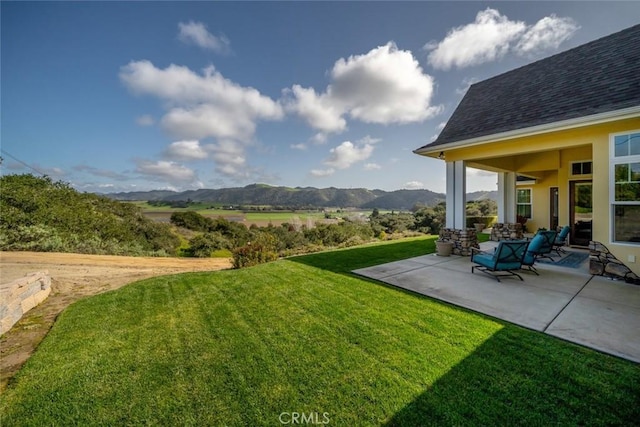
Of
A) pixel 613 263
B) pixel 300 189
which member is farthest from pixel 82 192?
pixel 300 189

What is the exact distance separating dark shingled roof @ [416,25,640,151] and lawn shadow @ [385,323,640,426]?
18.9 ft

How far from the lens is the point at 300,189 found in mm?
58531

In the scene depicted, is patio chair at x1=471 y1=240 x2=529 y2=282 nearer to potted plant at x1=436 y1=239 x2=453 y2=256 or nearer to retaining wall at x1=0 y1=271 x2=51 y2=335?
potted plant at x1=436 y1=239 x2=453 y2=256

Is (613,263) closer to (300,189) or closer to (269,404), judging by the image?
(269,404)

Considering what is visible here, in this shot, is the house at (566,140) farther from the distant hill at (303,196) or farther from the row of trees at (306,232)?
the distant hill at (303,196)

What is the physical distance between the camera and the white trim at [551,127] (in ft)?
16.9

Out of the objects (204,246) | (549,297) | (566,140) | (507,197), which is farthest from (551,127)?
(204,246)

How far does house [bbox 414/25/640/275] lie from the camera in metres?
5.62

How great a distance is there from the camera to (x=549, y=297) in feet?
15.4

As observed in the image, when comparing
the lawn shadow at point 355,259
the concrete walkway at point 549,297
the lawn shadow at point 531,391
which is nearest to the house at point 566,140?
the concrete walkway at point 549,297

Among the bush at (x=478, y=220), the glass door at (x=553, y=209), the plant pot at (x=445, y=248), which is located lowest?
the plant pot at (x=445, y=248)

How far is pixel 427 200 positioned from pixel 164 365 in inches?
1931

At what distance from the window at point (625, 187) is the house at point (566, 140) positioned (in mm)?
15

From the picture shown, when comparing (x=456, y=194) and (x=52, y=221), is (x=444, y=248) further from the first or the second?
(x=52, y=221)
